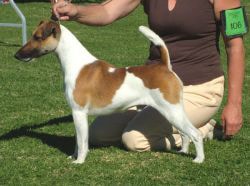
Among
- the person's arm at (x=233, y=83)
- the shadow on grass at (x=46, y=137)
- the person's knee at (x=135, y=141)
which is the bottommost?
the shadow on grass at (x=46, y=137)

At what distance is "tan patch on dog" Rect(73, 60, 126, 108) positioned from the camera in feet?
15.0

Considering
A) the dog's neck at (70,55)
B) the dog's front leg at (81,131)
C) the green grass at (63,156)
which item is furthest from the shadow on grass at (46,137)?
the dog's neck at (70,55)

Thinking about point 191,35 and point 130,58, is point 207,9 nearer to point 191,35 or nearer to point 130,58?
point 191,35

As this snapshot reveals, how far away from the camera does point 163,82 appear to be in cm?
452

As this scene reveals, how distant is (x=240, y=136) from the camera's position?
18.9 ft

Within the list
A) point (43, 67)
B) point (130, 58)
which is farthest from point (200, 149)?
point (130, 58)

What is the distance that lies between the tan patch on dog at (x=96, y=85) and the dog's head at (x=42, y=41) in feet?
1.08

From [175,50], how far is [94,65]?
0.91 meters

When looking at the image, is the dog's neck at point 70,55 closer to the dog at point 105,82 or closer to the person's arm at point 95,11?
the dog at point 105,82

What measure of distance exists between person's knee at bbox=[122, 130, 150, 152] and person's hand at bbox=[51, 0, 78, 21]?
3.78ft

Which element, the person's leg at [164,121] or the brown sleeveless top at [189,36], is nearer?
the brown sleeveless top at [189,36]

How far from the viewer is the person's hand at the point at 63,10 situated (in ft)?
15.0

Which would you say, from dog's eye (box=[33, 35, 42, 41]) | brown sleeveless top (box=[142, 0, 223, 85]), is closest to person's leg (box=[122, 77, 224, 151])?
brown sleeveless top (box=[142, 0, 223, 85])

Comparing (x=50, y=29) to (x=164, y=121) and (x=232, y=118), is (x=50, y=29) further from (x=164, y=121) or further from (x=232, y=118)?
(x=232, y=118)
